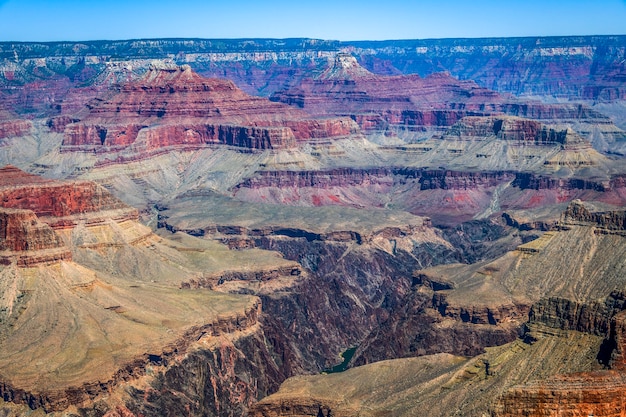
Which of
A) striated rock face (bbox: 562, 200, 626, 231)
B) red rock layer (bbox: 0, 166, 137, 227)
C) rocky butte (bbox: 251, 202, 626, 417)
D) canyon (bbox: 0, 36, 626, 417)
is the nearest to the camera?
rocky butte (bbox: 251, 202, 626, 417)

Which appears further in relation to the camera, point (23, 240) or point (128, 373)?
point (23, 240)

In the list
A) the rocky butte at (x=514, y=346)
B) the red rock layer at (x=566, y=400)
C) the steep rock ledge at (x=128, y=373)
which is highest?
the red rock layer at (x=566, y=400)

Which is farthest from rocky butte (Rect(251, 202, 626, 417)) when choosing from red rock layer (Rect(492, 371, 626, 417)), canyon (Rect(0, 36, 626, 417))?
canyon (Rect(0, 36, 626, 417))

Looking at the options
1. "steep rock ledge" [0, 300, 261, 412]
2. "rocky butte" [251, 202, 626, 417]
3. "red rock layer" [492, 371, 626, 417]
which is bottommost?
"steep rock ledge" [0, 300, 261, 412]

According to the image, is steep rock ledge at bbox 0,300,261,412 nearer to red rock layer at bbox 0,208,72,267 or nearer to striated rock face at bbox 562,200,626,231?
red rock layer at bbox 0,208,72,267

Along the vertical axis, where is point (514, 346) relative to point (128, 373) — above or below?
above

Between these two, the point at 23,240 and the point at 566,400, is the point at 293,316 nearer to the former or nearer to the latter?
the point at 23,240

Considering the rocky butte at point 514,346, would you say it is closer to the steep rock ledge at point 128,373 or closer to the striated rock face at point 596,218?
the striated rock face at point 596,218

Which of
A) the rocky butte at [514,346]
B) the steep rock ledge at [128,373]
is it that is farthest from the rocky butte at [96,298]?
the rocky butte at [514,346]

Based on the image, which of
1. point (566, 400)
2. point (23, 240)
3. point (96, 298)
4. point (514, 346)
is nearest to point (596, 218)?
point (514, 346)

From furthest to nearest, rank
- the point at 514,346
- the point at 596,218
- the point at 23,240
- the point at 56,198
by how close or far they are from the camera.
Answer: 1. the point at 56,198
2. the point at 596,218
3. the point at 23,240
4. the point at 514,346

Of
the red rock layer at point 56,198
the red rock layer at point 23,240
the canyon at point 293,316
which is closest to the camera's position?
the canyon at point 293,316
